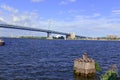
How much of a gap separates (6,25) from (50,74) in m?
146

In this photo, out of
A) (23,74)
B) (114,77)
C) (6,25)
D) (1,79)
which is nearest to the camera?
(114,77)

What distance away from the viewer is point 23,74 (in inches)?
1363

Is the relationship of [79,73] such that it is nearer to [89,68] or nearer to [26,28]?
[89,68]

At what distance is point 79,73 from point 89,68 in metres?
1.77

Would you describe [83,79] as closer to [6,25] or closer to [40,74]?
[40,74]

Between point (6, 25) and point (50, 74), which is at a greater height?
point (6, 25)

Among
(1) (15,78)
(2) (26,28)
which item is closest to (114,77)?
(1) (15,78)

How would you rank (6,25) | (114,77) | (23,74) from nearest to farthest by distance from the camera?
(114,77)
(23,74)
(6,25)

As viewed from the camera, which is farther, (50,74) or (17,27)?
(17,27)

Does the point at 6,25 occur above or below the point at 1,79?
above

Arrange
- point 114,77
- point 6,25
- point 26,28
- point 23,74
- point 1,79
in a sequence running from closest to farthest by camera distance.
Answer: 1. point 114,77
2. point 1,79
3. point 23,74
4. point 6,25
5. point 26,28

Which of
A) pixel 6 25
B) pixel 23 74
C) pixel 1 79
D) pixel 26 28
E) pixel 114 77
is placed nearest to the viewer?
pixel 114 77

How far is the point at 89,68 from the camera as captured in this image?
1244 inches

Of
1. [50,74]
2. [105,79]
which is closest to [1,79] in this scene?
[50,74]
